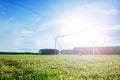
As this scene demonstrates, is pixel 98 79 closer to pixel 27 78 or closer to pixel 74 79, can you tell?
pixel 74 79

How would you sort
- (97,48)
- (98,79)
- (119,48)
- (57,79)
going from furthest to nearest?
(97,48) → (119,48) → (98,79) → (57,79)

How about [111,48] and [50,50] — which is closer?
[111,48]

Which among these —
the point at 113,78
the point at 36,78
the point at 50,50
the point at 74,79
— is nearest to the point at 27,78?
the point at 36,78

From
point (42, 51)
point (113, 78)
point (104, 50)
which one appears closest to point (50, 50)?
point (42, 51)

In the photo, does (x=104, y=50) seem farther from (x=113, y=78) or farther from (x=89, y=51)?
(x=113, y=78)

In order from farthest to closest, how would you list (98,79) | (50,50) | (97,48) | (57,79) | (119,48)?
1. (50,50)
2. (97,48)
3. (119,48)
4. (98,79)
5. (57,79)

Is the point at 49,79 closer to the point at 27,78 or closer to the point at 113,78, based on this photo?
the point at 27,78

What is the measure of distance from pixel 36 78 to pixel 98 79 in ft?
6.04

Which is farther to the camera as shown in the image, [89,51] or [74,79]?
[89,51]

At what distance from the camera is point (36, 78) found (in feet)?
16.4

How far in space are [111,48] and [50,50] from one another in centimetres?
2328

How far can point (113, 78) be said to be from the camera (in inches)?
214

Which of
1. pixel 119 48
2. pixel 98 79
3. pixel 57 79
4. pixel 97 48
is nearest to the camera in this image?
pixel 57 79

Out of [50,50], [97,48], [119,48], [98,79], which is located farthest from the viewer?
[50,50]
